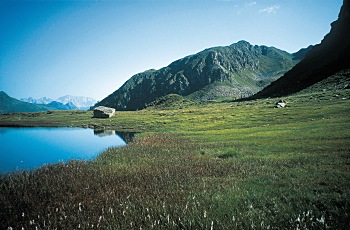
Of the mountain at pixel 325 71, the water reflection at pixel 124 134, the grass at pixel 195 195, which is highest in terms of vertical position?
the mountain at pixel 325 71

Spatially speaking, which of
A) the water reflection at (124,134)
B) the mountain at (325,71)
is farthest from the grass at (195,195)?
the mountain at (325,71)

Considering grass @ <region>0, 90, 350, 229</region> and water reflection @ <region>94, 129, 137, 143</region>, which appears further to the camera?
water reflection @ <region>94, 129, 137, 143</region>

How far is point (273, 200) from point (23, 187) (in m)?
12.9

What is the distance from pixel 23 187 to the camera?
43.0 feet

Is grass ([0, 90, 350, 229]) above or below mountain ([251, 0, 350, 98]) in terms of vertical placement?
below

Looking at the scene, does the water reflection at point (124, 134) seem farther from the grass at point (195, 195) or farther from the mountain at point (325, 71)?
the mountain at point (325, 71)

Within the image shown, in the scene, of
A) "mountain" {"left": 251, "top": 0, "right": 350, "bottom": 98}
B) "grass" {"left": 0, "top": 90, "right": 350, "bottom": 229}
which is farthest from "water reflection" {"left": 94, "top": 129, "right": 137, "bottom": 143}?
"mountain" {"left": 251, "top": 0, "right": 350, "bottom": 98}

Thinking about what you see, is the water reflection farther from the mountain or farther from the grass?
the mountain

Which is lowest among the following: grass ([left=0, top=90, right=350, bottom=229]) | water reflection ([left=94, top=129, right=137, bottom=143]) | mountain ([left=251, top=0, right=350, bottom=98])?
water reflection ([left=94, top=129, right=137, bottom=143])

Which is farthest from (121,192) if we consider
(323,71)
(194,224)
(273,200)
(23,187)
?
(323,71)

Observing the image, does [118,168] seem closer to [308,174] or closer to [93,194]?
[93,194]

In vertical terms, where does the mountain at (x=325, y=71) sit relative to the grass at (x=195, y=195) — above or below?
→ above

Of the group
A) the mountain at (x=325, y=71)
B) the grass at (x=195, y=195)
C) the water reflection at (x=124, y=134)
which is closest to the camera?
the grass at (x=195, y=195)

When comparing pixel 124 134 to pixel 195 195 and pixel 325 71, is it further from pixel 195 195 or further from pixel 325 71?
pixel 325 71
